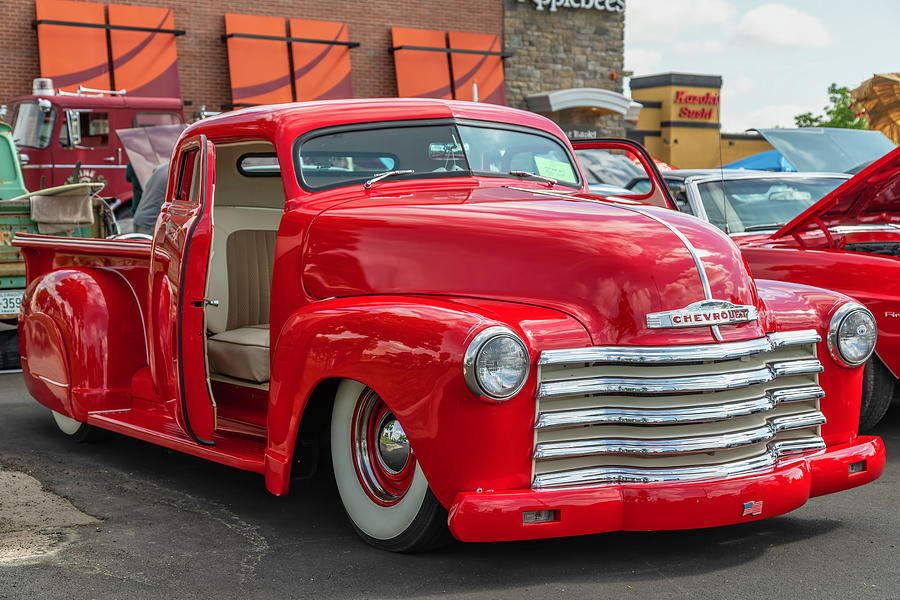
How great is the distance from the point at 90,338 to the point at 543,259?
278 cm

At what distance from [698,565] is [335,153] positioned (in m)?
2.29

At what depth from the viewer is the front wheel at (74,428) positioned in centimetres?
602

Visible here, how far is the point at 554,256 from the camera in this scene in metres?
3.81

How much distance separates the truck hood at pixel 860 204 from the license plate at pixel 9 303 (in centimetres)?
577

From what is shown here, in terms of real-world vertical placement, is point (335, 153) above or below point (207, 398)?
above

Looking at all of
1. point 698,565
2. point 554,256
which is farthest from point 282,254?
point 698,565

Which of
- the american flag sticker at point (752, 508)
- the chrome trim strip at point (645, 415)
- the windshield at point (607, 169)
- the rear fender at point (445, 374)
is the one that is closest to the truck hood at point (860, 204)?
the chrome trim strip at point (645, 415)

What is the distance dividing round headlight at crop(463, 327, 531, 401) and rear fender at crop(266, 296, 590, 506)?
32 millimetres

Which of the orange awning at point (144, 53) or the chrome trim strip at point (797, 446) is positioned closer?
the chrome trim strip at point (797, 446)

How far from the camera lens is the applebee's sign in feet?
84.3

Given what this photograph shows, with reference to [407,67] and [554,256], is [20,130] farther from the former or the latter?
[554,256]

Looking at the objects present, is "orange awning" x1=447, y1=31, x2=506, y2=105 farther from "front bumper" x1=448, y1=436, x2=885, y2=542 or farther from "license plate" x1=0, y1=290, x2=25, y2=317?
"front bumper" x1=448, y1=436, x2=885, y2=542

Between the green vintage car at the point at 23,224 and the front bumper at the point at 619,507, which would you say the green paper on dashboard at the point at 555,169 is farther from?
the green vintage car at the point at 23,224

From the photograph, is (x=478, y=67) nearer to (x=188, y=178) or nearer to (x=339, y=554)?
(x=188, y=178)
